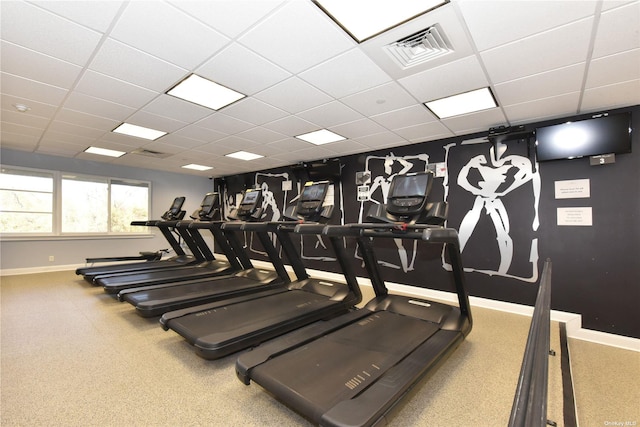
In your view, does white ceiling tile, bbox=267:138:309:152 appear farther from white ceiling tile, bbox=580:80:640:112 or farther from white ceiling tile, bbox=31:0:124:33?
white ceiling tile, bbox=580:80:640:112

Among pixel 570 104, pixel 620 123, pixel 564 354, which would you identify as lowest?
pixel 564 354

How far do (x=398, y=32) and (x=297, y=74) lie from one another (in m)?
1.01

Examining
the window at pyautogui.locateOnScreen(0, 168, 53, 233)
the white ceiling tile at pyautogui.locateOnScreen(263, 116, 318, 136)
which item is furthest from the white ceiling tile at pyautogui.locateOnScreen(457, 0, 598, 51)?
the window at pyautogui.locateOnScreen(0, 168, 53, 233)

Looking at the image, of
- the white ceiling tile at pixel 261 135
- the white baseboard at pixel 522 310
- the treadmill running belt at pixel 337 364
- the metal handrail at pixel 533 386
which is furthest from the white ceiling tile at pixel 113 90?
the white baseboard at pixel 522 310

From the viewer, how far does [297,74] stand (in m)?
2.71

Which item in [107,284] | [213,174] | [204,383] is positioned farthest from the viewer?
[213,174]

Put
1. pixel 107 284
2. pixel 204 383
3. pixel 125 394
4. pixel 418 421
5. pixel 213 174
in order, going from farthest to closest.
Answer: pixel 213 174
pixel 107 284
pixel 204 383
pixel 125 394
pixel 418 421

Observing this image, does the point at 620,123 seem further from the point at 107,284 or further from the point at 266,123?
the point at 107,284

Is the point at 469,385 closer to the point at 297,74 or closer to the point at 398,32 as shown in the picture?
the point at 398,32

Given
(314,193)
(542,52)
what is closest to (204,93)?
(314,193)

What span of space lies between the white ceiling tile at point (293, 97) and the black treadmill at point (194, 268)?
2.09 metres

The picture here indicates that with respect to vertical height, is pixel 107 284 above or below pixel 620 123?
below

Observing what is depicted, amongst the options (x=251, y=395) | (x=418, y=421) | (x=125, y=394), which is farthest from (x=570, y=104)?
(x=125, y=394)

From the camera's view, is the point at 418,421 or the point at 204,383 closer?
the point at 418,421
